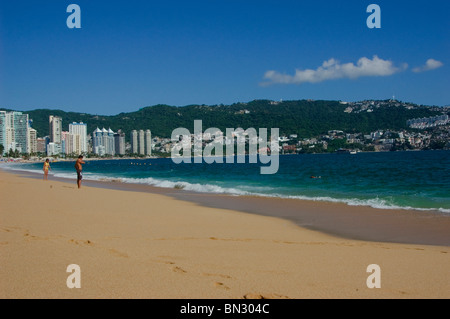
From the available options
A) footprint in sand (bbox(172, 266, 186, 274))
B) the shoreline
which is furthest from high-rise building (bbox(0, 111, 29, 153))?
footprint in sand (bbox(172, 266, 186, 274))

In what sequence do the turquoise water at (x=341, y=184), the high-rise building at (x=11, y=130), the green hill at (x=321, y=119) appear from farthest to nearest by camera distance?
the high-rise building at (x=11, y=130)
the green hill at (x=321, y=119)
the turquoise water at (x=341, y=184)

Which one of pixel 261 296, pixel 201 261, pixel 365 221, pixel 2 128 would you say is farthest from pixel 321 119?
pixel 261 296

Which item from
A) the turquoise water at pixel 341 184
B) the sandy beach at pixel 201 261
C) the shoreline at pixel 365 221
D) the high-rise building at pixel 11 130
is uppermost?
the high-rise building at pixel 11 130

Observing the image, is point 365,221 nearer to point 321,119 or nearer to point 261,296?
point 261,296

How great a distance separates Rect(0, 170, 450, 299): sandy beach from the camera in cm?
459

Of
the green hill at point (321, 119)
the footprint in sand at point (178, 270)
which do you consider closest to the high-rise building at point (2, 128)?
the green hill at point (321, 119)

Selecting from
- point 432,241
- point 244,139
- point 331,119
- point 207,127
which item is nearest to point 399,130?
point 331,119

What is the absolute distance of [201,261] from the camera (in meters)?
5.97

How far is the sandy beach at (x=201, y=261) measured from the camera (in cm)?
459

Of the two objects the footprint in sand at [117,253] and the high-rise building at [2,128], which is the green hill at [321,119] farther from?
the footprint in sand at [117,253]

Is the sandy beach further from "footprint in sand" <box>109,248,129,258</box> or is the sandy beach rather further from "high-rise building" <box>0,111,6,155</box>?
"high-rise building" <box>0,111,6,155</box>

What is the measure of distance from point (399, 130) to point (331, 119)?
34110mm
